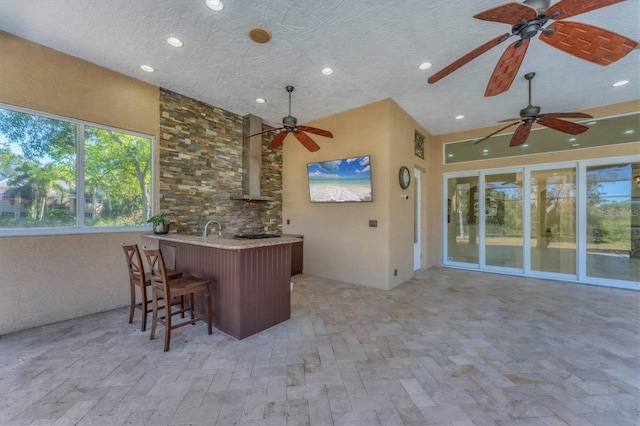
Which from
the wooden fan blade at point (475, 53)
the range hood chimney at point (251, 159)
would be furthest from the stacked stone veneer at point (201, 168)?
the wooden fan blade at point (475, 53)

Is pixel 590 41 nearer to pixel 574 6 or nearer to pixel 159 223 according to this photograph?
pixel 574 6

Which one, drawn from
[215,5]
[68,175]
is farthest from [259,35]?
[68,175]

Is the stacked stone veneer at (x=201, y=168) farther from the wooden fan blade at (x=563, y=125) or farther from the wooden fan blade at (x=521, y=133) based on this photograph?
the wooden fan blade at (x=563, y=125)

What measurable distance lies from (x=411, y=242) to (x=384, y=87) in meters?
2.95

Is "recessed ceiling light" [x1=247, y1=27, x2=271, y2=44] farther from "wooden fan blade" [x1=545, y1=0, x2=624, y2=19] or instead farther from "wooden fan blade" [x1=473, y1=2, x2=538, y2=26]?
"wooden fan blade" [x1=545, y1=0, x2=624, y2=19]

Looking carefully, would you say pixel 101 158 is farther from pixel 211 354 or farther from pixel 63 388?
pixel 211 354

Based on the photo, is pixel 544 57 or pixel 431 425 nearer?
pixel 431 425

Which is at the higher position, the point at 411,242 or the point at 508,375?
the point at 411,242

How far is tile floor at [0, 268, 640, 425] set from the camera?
5.34ft

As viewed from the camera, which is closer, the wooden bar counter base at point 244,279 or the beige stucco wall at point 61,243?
the wooden bar counter base at point 244,279

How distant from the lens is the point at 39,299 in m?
2.84

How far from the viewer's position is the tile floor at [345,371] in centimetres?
163

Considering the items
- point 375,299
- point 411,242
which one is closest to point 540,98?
point 411,242

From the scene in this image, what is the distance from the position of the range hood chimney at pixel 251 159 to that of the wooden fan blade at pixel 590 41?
4.33m
